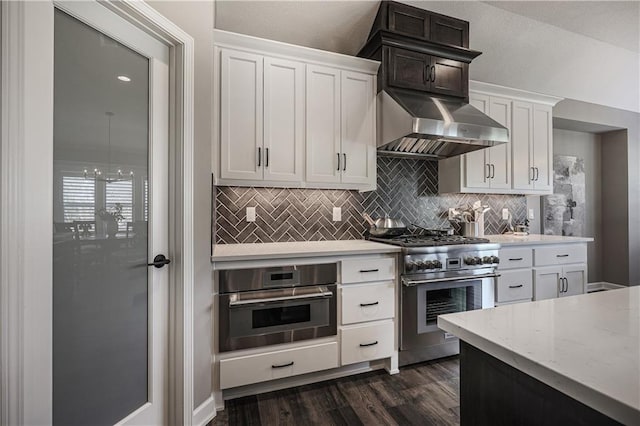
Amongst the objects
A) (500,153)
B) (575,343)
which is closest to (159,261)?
(575,343)

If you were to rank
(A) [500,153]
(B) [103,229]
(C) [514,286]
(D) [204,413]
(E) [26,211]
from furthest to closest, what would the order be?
1. (A) [500,153]
2. (C) [514,286]
3. (D) [204,413]
4. (B) [103,229]
5. (E) [26,211]

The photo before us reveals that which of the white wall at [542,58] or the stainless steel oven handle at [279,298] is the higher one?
the white wall at [542,58]

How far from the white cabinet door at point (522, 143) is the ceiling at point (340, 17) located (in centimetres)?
82

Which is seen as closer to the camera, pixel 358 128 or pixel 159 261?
pixel 159 261

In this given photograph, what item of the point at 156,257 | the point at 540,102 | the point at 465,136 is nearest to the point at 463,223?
the point at 465,136

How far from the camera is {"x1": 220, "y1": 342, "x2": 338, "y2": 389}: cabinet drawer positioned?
6.10ft

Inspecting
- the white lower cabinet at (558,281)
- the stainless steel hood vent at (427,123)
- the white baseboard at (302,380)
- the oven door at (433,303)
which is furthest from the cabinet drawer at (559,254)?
the white baseboard at (302,380)

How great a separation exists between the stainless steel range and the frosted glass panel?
1.75m

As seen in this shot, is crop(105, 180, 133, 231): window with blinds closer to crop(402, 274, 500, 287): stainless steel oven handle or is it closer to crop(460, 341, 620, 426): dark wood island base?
crop(460, 341, 620, 426): dark wood island base

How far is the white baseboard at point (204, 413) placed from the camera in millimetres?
1670

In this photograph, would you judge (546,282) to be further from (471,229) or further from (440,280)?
(440,280)

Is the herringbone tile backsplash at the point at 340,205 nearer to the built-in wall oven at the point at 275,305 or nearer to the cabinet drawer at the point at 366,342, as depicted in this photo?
the built-in wall oven at the point at 275,305

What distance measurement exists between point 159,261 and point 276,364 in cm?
102

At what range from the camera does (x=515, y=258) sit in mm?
2717
